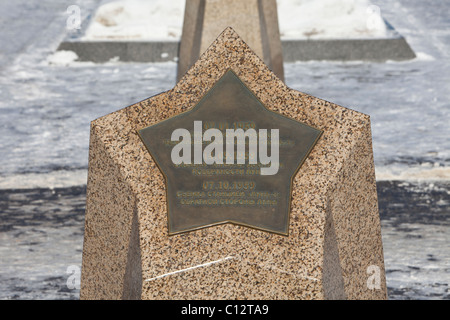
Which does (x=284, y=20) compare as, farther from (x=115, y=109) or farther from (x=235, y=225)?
(x=235, y=225)

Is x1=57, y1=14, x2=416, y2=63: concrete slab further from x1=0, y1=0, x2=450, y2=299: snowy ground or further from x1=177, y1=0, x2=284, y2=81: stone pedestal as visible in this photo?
x1=177, y1=0, x2=284, y2=81: stone pedestal

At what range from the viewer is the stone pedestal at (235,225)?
11.9ft

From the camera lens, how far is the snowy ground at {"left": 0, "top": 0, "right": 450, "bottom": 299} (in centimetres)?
545

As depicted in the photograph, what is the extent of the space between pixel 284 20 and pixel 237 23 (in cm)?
532

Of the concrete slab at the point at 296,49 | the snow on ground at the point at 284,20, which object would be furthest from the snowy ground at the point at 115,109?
the snow on ground at the point at 284,20

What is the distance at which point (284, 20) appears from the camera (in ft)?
39.7

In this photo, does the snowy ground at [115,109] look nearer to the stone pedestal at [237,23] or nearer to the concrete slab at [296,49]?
the concrete slab at [296,49]

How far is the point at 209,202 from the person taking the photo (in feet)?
12.1

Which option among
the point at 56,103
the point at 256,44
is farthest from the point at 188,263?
the point at 56,103

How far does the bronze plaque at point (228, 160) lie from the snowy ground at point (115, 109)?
173 cm

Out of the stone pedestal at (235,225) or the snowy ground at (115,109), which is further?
the snowy ground at (115,109)

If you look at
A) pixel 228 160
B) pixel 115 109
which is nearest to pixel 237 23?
pixel 115 109

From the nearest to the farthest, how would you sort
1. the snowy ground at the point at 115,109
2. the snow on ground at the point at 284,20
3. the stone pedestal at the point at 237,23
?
the snowy ground at the point at 115,109 < the stone pedestal at the point at 237,23 < the snow on ground at the point at 284,20

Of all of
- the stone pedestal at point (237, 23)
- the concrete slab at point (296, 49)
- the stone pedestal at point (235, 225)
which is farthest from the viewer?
the concrete slab at point (296, 49)
